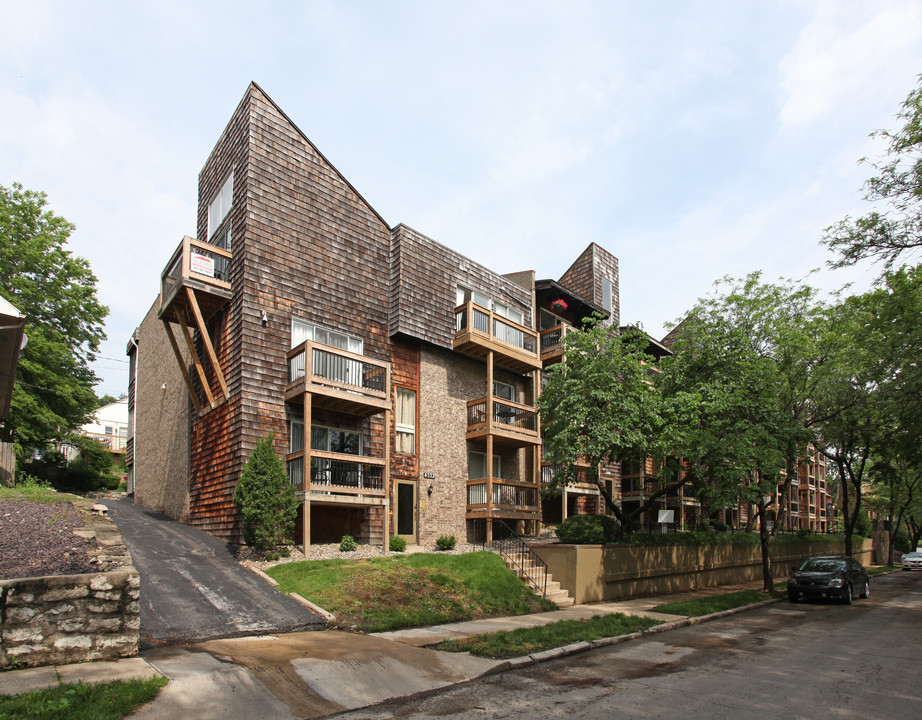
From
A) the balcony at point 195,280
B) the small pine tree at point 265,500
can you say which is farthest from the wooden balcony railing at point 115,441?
the small pine tree at point 265,500

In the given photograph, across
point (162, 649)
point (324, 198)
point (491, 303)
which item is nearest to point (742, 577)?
point (491, 303)

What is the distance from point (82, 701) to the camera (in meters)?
6.20

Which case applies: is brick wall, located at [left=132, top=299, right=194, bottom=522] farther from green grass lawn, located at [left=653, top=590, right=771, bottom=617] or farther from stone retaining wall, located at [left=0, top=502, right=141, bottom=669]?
green grass lawn, located at [left=653, top=590, right=771, bottom=617]

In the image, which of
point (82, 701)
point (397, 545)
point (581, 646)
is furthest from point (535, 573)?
point (82, 701)

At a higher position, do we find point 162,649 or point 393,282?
point 393,282

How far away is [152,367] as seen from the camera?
91.3ft

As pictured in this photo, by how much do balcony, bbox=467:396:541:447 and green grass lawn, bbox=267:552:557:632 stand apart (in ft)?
21.7

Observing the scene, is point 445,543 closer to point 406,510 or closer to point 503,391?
point 406,510

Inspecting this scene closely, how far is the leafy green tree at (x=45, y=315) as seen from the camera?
24125 millimetres

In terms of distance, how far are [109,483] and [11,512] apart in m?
23.4

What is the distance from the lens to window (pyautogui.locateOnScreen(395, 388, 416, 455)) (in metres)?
21.2

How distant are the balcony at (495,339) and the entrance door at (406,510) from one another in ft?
17.1

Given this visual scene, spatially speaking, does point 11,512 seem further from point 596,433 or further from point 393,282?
point 596,433

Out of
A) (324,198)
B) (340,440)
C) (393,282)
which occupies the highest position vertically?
(324,198)
